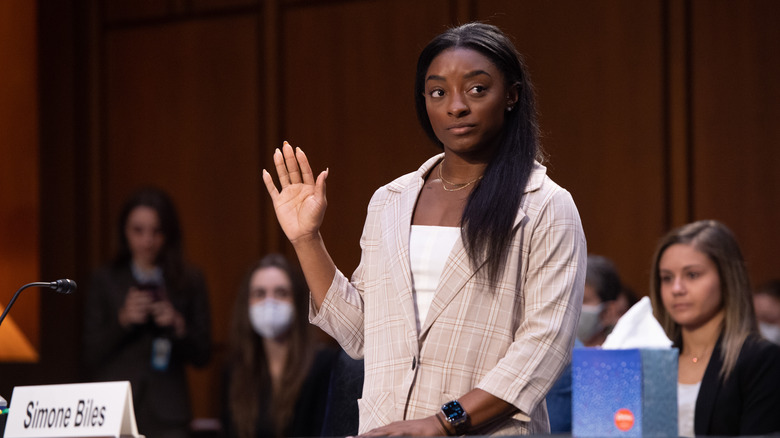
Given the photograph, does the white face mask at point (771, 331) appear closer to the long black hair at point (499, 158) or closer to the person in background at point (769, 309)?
the person in background at point (769, 309)

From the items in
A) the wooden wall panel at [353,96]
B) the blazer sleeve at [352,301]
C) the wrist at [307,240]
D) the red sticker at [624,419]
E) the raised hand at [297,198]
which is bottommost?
the red sticker at [624,419]

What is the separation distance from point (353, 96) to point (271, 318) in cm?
203

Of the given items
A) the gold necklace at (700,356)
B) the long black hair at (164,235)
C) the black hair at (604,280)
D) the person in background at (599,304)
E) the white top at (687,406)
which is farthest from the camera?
the long black hair at (164,235)

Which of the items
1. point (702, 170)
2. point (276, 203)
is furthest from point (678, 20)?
point (276, 203)

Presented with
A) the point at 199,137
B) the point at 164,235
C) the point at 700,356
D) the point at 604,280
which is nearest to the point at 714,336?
the point at 700,356

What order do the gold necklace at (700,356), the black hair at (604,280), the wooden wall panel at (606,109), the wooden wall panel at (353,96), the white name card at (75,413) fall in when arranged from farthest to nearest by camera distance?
1. the wooden wall panel at (353,96)
2. the wooden wall panel at (606,109)
3. the black hair at (604,280)
4. the gold necklace at (700,356)
5. the white name card at (75,413)

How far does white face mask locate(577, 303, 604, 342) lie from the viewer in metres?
4.09

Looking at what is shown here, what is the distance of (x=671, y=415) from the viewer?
4.81 feet

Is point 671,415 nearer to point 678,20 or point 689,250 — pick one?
point 689,250

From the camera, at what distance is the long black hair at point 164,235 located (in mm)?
4602

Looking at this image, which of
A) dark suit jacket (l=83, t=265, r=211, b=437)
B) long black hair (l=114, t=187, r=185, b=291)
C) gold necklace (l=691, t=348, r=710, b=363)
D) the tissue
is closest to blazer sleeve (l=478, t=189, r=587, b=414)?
the tissue

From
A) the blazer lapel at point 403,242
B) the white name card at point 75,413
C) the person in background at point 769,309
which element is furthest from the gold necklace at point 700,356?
the white name card at point 75,413

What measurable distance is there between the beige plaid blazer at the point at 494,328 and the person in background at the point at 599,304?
2.21m

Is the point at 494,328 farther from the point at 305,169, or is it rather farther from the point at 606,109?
the point at 606,109
